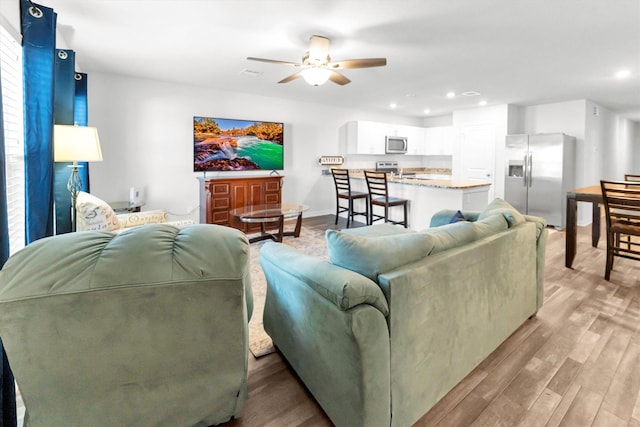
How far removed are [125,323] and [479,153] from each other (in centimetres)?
719

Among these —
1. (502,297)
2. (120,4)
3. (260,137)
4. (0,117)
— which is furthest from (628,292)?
(260,137)

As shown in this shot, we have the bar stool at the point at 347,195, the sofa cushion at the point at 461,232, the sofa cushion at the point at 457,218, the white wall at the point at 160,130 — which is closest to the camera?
the sofa cushion at the point at 461,232

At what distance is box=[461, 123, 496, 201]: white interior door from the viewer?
675 centimetres

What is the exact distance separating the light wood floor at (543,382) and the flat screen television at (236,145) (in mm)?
4059

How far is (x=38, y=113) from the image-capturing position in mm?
2275

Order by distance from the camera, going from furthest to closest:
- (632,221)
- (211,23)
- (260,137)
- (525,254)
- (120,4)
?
(260,137) < (632,221) < (211,23) < (120,4) < (525,254)

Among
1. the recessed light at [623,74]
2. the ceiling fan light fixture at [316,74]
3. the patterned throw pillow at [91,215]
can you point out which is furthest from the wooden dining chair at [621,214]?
the patterned throw pillow at [91,215]

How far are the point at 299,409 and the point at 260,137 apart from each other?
16.1ft

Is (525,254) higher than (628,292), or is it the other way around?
(525,254)

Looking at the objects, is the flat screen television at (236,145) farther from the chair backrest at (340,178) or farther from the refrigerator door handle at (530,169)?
the refrigerator door handle at (530,169)

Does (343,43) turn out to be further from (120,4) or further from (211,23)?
(120,4)

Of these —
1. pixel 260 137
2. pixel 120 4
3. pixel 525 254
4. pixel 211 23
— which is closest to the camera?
pixel 525 254

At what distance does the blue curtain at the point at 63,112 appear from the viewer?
3014mm

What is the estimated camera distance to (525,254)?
7.43 feet
